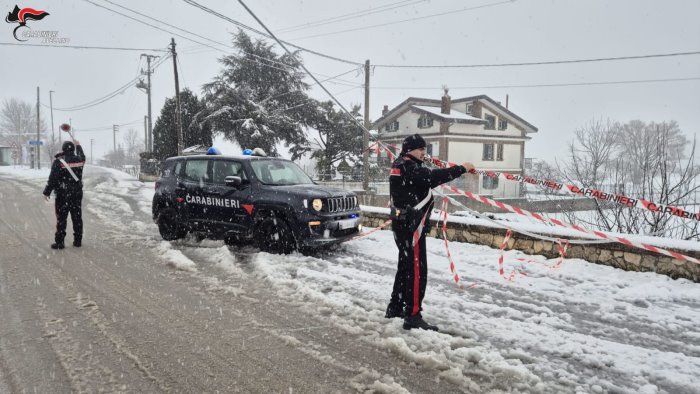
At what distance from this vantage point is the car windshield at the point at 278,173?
7.47 m

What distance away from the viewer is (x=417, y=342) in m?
3.75

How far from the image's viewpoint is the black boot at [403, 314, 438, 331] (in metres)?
4.02

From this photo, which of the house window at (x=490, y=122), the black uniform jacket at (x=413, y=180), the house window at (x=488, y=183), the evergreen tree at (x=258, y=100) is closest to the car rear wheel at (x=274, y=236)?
the black uniform jacket at (x=413, y=180)

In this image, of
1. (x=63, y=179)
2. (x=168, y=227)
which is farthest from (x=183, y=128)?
(x=63, y=179)

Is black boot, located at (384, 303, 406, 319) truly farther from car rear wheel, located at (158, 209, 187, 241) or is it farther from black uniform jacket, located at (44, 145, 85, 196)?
black uniform jacket, located at (44, 145, 85, 196)

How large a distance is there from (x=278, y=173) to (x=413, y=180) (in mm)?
4145

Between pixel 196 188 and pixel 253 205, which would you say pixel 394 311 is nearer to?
pixel 253 205

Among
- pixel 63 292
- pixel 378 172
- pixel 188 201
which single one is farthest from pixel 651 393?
pixel 378 172

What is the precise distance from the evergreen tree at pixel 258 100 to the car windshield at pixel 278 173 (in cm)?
2082

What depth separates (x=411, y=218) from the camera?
416 centimetres

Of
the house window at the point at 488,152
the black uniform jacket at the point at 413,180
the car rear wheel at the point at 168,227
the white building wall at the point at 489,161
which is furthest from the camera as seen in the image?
the house window at the point at 488,152

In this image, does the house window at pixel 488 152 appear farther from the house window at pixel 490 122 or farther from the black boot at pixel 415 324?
the black boot at pixel 415 324

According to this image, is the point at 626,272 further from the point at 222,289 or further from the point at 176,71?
the point at 176,71

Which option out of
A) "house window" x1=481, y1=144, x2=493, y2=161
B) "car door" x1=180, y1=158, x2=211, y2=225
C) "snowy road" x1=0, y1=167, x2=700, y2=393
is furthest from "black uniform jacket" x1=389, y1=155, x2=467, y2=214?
"house window" x1=481, y1=144, x2=493, y2=161
